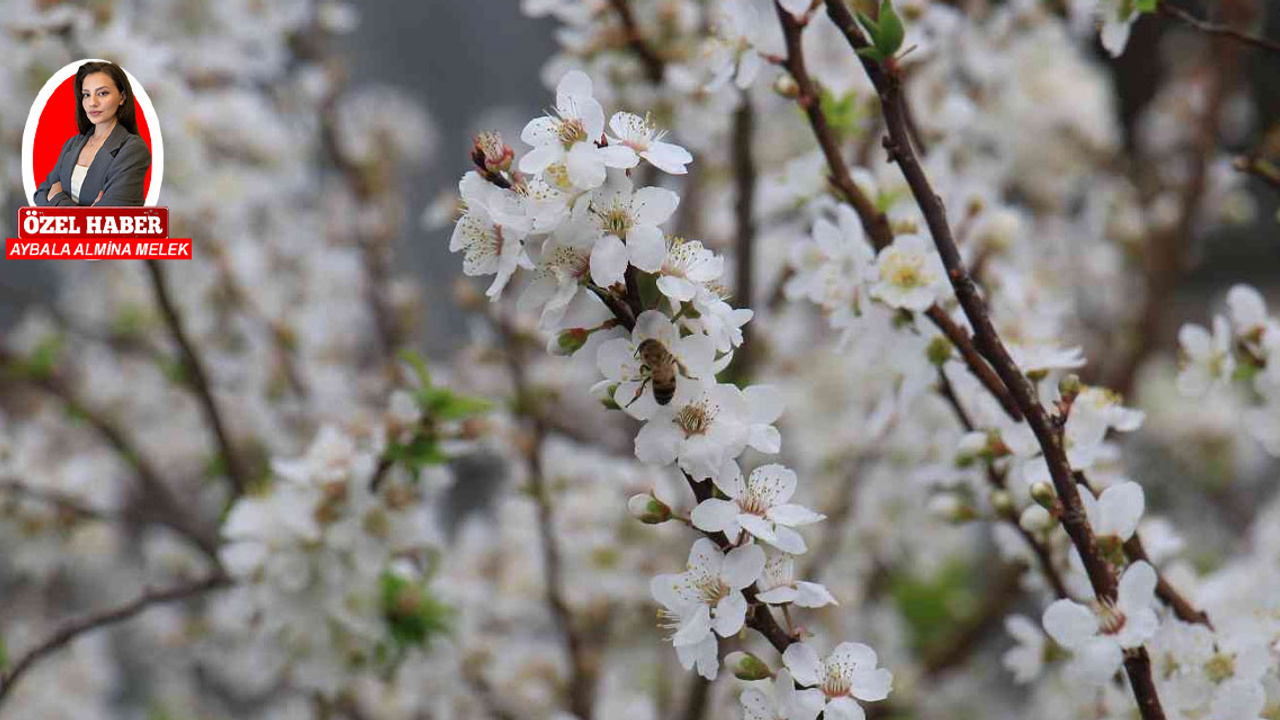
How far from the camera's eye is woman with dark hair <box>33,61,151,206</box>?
5.13 ft

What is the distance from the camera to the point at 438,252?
12.8ft

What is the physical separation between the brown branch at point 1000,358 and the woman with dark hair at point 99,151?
111 centimetres

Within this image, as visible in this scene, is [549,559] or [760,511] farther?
[549,559]

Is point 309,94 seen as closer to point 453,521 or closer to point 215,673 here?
point 215,673

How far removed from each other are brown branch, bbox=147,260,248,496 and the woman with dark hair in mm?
127

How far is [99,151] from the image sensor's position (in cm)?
158

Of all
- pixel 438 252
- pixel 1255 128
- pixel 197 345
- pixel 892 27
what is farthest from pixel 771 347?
pixel 438 252

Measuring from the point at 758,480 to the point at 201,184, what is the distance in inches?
64.3

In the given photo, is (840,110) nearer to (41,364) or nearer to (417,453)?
(417,453)

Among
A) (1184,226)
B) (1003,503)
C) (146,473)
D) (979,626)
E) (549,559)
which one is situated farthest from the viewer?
(1184,226)

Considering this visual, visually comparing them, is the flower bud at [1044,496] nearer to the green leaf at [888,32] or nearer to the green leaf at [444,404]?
the green leaf at [888,32]

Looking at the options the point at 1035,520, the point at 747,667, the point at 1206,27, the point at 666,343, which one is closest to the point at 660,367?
the point at 666,343

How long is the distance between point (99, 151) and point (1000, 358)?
127cm

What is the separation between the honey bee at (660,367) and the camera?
0.77m
